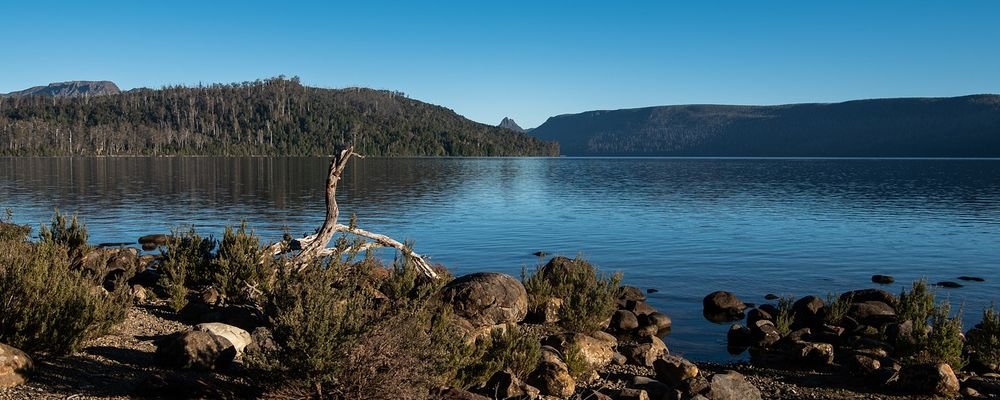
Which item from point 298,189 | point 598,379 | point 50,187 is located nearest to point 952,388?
point 598,379

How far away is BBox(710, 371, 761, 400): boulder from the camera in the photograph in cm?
1127

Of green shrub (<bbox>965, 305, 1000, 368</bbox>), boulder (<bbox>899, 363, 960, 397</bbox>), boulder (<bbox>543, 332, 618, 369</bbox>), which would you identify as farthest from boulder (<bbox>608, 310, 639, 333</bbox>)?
green shrub (<bbox>965, 305, 1000, 368</bbox>)

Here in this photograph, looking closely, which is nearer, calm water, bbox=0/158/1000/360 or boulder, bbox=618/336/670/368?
boulder, bbox=618/336/670/368

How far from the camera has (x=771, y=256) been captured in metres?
32.6

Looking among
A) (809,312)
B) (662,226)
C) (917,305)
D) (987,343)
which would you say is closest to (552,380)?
(987,343)

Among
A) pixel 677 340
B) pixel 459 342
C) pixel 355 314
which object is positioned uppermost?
pixel 355 314

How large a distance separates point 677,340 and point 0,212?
42.3m

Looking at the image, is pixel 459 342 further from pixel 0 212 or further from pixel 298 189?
pixel 298 189

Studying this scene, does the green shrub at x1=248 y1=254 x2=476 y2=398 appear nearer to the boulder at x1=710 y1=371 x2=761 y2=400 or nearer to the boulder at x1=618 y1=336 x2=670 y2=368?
the boulder at x1=710 y1=371 x2=761 y2=400

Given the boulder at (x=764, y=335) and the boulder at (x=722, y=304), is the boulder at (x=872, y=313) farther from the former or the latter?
the boulder at (x=764, y=335)

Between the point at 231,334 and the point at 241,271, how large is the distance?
551cm

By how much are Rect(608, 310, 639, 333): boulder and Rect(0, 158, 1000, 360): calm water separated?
1.18m

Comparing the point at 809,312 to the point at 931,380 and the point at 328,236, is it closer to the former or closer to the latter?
the point at 931,380

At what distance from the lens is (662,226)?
4316 cm
